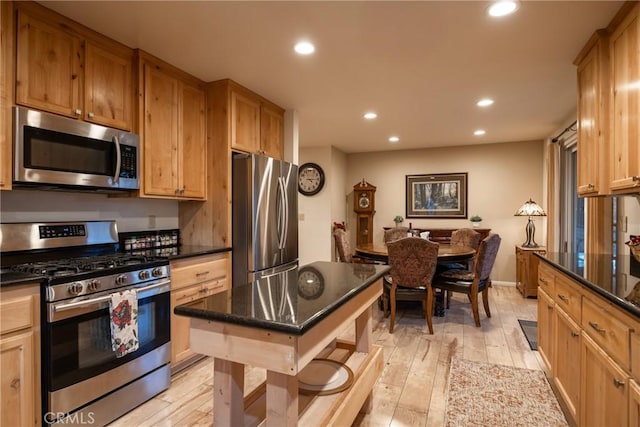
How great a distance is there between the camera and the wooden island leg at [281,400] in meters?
1.19

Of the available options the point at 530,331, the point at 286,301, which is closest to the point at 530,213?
the point at 530,331

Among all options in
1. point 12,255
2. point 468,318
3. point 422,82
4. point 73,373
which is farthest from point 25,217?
point 468,318

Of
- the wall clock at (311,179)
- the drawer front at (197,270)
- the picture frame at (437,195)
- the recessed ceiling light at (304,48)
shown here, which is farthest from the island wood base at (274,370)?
the picture frame at (437,195)

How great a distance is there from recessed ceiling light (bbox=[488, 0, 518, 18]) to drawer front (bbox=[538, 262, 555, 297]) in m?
1.60

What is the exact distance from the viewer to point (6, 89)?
177 centimetres

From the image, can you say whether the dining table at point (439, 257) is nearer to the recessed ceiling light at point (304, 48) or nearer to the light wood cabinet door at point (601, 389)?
the light wood cabinet door at point (601, 389)

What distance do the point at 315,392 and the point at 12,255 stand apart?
191cm

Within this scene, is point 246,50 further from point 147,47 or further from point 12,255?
point 12,255

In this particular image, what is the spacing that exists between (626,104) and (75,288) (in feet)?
10.3

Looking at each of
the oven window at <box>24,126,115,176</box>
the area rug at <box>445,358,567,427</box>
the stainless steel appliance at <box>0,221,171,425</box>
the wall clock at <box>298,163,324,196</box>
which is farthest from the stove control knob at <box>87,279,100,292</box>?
the wall clock at <box>298,163,324,196</box>

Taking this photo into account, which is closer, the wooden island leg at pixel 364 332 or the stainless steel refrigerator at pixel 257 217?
the wooden island leg at pixel 364 332

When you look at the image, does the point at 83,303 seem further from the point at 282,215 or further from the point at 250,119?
the point at 250,119

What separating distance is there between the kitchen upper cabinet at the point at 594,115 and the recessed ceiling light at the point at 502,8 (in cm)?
72

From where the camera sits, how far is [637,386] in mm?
1180
